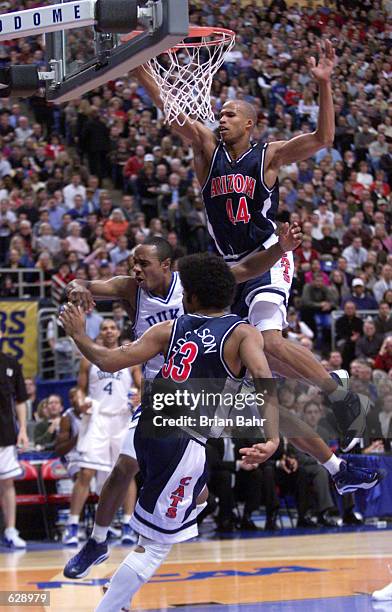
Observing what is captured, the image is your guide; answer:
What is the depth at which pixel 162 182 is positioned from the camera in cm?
1469

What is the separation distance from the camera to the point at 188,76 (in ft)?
22.8

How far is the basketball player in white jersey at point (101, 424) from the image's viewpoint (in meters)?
10.5

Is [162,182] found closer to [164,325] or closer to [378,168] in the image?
[378,168]

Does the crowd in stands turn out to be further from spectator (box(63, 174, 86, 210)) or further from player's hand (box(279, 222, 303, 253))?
player's hand (box(279, 222, 303, 253))

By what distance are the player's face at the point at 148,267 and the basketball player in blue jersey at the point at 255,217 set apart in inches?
14.2

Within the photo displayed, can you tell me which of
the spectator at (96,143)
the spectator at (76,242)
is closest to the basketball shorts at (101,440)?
the spectator at (76,242)

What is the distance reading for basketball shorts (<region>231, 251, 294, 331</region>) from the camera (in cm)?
653

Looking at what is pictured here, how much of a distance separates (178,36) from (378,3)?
9617 millimetres

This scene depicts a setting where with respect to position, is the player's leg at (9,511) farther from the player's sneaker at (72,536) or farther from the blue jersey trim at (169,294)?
the blue jersey trim at (169,294)

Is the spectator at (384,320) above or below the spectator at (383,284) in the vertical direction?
below

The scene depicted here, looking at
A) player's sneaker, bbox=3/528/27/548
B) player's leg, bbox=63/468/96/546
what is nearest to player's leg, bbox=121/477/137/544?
player's leg, bbox=63/468/96/546

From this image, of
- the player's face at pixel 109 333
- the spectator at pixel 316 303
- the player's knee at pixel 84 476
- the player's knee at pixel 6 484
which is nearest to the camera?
the player's face at pixel 109 333

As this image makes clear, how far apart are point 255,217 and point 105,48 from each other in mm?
1300

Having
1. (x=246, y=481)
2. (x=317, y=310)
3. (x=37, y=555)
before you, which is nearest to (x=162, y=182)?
(x=317, y=310)
